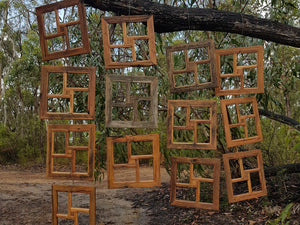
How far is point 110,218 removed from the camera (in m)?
3.73

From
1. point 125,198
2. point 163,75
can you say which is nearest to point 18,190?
point 125,198

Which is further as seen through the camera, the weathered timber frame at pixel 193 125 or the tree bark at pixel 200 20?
the tree bark at pixel 200 20

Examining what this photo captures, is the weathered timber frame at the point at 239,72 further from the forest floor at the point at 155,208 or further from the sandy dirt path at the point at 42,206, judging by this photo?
the sandy dirt path at the point at 42,206

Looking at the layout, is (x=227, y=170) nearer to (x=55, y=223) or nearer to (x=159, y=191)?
(x=55, y=223)

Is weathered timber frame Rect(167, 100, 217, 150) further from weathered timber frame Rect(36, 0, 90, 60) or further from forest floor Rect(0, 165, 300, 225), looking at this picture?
forest floor Rect(0, 165, 300, 225)

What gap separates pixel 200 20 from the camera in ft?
7.89

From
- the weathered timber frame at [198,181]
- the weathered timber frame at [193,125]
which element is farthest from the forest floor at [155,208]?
the weathered timber frame at [193,125]

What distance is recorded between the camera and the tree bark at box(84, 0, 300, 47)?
7.42 ft

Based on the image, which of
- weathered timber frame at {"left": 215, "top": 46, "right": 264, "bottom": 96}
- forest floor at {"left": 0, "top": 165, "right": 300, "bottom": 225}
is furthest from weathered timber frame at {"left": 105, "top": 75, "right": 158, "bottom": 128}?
forest floor at {"left": 0, "top": 165, "right": 300, "bottom": 225}

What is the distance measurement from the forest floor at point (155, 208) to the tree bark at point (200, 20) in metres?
1.58

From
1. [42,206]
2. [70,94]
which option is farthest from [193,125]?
[42,206]

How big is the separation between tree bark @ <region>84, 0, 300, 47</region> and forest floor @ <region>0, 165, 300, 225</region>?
5.17ft

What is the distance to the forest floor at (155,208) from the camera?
130 inches

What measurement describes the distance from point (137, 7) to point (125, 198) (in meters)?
3.29
